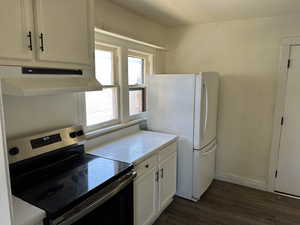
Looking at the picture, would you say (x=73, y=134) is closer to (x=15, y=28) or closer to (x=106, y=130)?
(x=106, y=130)

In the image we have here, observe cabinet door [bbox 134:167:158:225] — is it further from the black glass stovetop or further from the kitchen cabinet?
the kitchen cabinet

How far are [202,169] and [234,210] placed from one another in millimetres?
582

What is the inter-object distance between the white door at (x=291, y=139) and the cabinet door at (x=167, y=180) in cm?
149

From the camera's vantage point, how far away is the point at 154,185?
2178mm

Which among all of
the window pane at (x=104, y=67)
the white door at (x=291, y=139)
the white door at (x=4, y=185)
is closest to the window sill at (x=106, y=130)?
the window pane at (x=104, y=67)

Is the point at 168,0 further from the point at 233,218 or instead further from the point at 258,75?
the point at 233,218

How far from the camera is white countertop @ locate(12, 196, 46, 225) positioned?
1027 millimetres

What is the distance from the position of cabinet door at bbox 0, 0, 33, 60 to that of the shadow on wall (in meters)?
2.57

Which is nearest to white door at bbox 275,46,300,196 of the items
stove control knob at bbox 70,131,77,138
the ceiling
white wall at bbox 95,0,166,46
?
the ceiling

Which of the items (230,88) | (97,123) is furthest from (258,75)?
(97,123)

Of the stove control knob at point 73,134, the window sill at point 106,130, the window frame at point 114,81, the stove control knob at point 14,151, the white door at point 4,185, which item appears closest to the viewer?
the white door at point 4,185

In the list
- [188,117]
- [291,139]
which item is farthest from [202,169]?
[291,139]

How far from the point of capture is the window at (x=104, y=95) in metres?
2.28

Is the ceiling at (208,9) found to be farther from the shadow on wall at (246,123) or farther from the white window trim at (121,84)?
the shadow on wall at (246,123)
